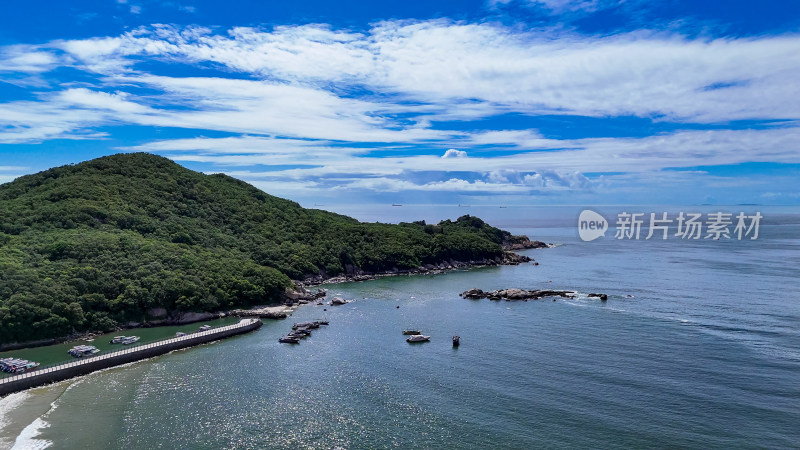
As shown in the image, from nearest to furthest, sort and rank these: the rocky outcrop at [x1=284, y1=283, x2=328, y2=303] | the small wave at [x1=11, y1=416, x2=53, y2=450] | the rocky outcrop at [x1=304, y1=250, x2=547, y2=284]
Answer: the small wave at [x1=11, y1=416, x2=53, y2=450] < the rocky outcrop at [x1=284, y1=283, x2=328, y2=303] < the rocky outcrop at [x1=304, y1=250, x2=547, y2=284]

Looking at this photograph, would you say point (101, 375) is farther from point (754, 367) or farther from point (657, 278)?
point (657, 278)

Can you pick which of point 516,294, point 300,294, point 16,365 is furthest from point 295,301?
point 16,365

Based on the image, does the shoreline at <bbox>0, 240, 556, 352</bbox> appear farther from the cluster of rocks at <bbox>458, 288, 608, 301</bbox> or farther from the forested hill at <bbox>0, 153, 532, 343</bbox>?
the cluster of rocks at <bbox>458, 288, 608, 301</bbox>

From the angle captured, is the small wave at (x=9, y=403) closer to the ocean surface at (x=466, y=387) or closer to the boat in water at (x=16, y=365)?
the ocean surface at (x=466, y=387)

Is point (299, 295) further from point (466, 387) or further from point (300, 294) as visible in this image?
point (466, 387)

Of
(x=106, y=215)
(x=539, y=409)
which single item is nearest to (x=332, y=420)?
(x=539, y=409)

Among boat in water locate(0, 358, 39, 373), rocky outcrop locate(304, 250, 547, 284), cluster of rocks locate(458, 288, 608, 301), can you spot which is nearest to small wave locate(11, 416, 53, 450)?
boat in water locate(0, 358, 39, 373)

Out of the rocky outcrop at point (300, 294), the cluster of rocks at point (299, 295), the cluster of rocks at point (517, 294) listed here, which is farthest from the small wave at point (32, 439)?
the cluster of rocks at point (517, 294)
